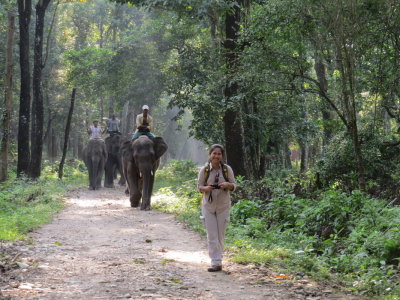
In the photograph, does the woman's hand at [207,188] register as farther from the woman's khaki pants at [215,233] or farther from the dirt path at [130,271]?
the dirt path at [130,271]

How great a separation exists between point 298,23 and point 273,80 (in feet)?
4.62

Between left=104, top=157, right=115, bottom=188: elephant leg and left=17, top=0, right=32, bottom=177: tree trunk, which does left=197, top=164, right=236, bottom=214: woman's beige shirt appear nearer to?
left=17, top=0, right=32, bottom=177: tree trunk

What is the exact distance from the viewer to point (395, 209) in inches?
360

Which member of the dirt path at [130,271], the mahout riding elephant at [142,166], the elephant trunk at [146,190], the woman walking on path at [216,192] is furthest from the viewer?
the mahout riding elephant at [142,166]

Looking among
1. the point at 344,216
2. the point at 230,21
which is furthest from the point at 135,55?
the point at 344,216

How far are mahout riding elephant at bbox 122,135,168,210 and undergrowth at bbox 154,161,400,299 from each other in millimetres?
2402

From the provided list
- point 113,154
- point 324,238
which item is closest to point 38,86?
point 113,154

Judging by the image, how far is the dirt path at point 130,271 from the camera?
245 inches

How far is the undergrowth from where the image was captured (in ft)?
23.6

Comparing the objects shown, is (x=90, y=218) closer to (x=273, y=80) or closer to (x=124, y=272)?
(x=273, y=80)

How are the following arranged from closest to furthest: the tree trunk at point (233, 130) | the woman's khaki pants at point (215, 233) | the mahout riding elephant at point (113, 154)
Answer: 1. the woman's khaki pants at point (215, 233)
2. the tree trunk at point (233, 130)
3. the mahout riding elephant at point (113, 154)

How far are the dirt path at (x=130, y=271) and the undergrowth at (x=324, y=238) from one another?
0.49m

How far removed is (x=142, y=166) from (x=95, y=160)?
7.93 meters

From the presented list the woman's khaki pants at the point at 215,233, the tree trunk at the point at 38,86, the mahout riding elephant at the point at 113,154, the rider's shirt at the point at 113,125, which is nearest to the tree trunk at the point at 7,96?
the tree trunk at the point at 38,86
